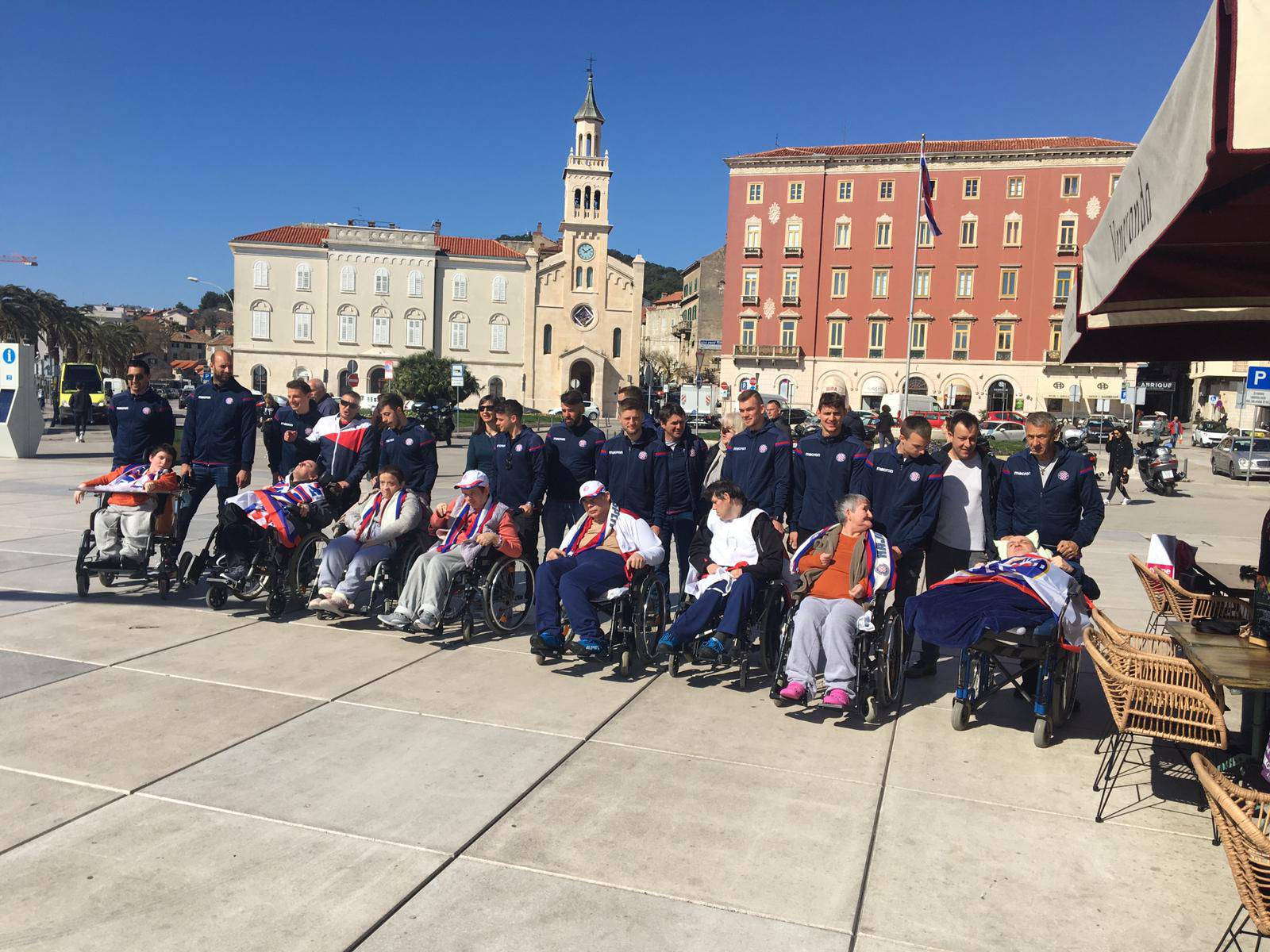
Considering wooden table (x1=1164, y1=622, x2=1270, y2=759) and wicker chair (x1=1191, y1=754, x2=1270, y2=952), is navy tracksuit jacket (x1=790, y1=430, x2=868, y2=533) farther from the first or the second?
wicker chair (x1=1191, y1=754, x2=1270, y2=952)

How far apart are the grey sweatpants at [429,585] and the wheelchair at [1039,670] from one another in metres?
3.68

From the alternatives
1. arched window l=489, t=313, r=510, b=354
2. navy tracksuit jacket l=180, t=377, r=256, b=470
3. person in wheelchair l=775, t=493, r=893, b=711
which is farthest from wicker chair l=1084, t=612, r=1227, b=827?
arched window l=489, t=313, r=510, b=354

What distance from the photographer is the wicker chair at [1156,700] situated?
4.21 metres

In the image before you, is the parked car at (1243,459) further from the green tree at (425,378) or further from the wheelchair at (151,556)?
the green tree at (425,378)

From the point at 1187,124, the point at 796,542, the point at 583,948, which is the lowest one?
the point at 583,948

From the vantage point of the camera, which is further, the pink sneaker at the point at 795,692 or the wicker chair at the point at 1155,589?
the wicker chair at the point at 1155,589

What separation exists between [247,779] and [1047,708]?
170 inches

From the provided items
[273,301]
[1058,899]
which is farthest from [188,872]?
[273,301]

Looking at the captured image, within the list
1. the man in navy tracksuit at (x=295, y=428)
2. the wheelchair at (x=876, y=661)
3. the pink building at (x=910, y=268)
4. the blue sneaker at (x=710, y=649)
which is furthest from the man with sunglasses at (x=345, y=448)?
the pink building at (x=910, y=268)

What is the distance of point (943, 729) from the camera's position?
18.4ft

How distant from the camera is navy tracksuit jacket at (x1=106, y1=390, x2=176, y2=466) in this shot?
27.9 feet

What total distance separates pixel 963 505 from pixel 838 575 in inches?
48.6

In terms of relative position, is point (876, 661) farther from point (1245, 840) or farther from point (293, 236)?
point (293, 236)

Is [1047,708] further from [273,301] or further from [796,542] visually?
[273,301]
